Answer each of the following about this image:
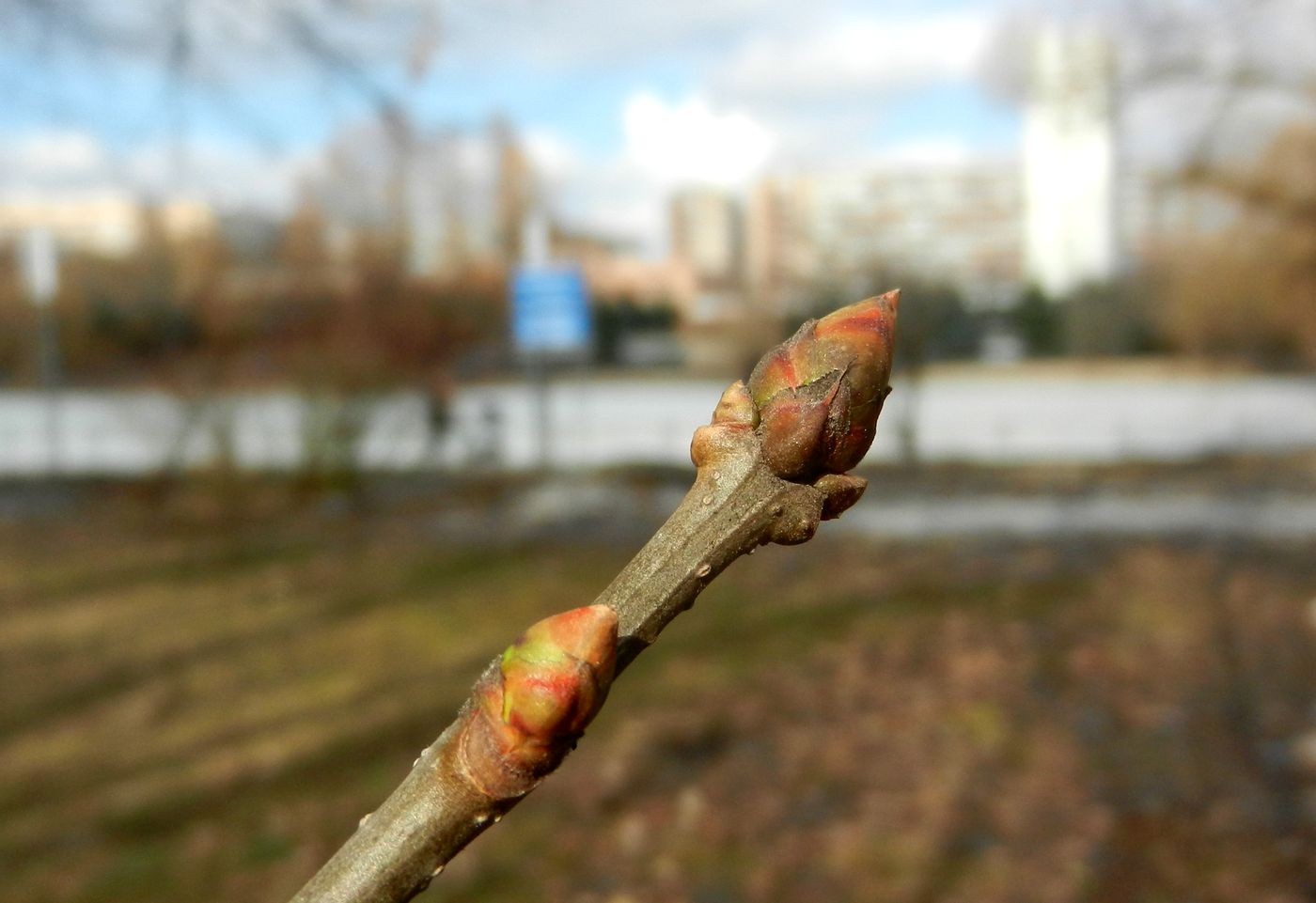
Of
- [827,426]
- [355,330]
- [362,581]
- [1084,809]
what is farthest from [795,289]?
[827,426]

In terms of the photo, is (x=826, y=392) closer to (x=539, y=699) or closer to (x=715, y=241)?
(x=539, y=699)

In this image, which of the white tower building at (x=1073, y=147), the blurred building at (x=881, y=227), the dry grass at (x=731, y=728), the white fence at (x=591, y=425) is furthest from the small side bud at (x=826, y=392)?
the blurred building at (x=881, y=227)

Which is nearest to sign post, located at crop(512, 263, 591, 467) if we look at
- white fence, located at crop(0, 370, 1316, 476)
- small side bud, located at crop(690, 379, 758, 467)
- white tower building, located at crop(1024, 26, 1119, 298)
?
white fence, located at crop(0, 370, 1316, 476)

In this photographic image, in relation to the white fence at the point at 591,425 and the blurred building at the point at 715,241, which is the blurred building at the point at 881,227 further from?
the white fence at the point at 591,425

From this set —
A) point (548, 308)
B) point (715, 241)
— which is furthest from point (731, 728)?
point (715, 241)

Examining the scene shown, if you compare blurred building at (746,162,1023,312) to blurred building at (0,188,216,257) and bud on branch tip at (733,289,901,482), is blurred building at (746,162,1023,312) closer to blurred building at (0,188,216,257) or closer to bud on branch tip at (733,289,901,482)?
blurred building at (0,188,216,257)

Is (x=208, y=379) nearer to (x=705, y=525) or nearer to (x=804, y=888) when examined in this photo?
(x=804, y=888)
